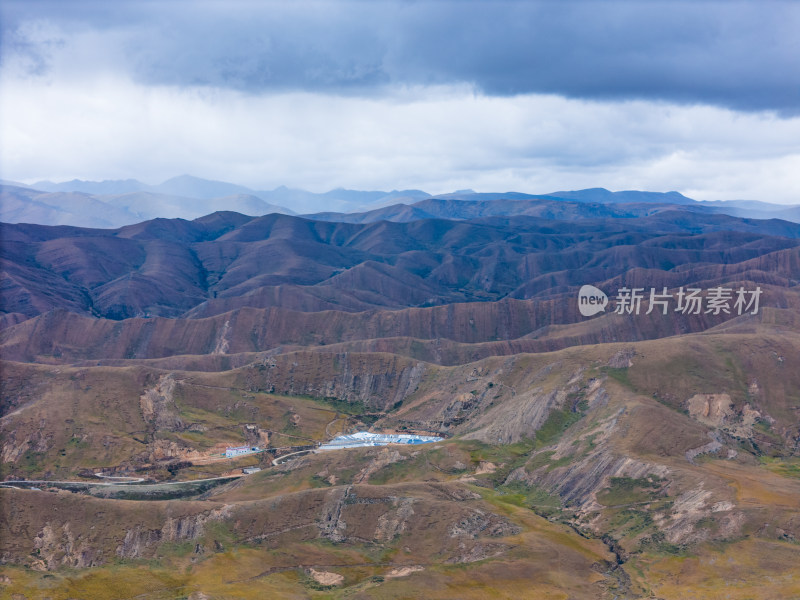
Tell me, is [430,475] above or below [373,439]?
above

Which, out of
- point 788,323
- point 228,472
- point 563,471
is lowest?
point 228,472

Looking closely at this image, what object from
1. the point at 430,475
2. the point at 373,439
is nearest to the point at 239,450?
the point at 373,439

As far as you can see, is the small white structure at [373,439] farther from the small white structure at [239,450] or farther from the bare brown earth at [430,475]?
the small white structure at [239,450]

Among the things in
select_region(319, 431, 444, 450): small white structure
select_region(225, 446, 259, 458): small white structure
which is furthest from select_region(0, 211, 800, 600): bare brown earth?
select_region(319, 431, 444, 450): small white structure

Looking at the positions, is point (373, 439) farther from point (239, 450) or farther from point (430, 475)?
point (430, 475)

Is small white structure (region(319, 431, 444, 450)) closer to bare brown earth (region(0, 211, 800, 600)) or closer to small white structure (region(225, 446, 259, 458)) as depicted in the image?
bare brown earth (region(0, 211, 800, 600))

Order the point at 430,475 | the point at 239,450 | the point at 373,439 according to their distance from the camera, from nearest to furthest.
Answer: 1. the point at 430,475
2. the point at 239,450
3. the point at 373,439


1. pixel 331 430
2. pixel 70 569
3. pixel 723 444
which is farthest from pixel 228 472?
pixel 723 444

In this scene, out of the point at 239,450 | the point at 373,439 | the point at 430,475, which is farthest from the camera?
the point at 373,439

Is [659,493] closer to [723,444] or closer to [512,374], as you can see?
[723,444]

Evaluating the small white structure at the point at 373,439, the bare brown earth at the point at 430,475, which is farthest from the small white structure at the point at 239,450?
the small white structure at the point at 373,439
